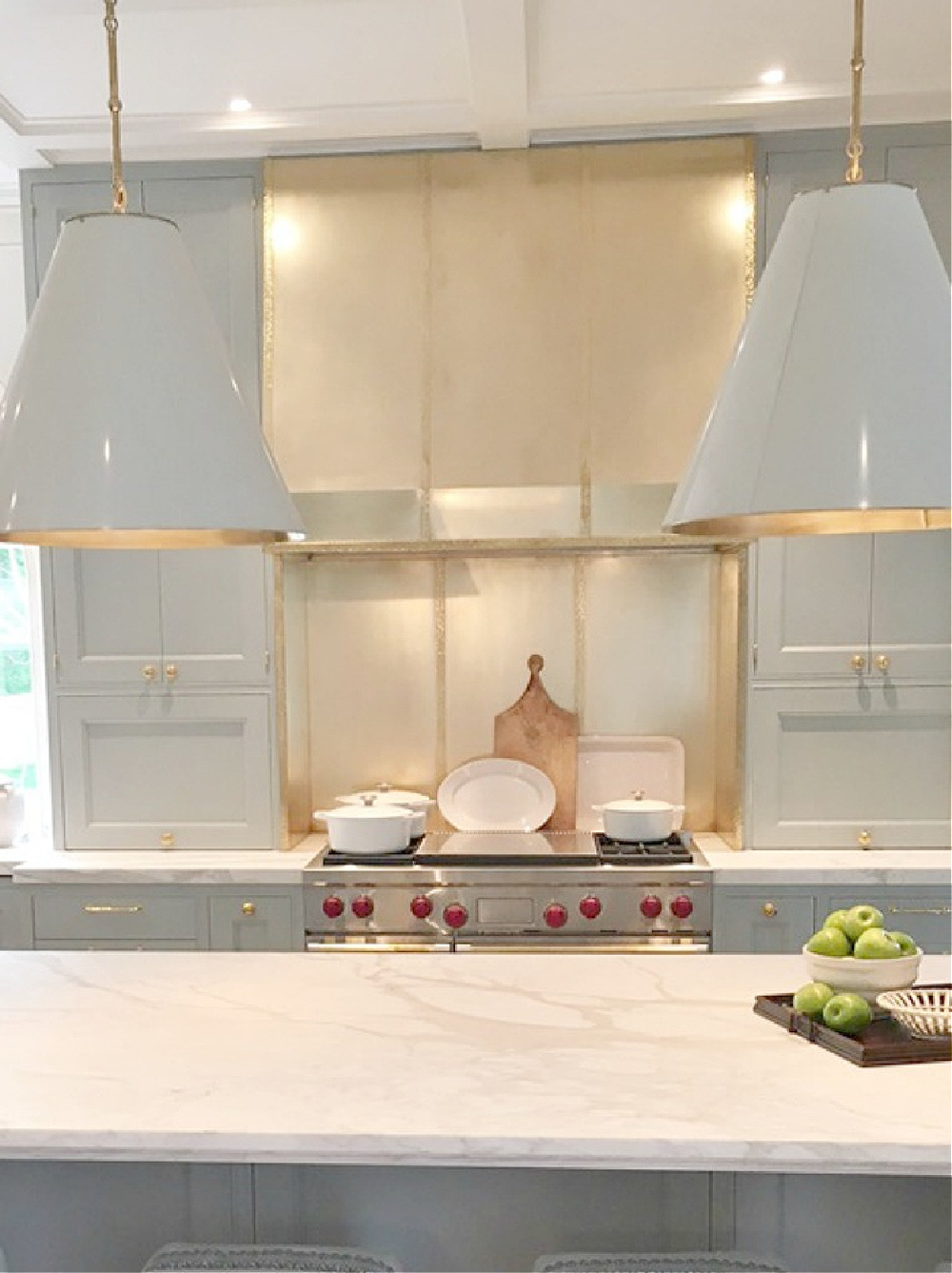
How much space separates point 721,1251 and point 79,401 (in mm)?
1484

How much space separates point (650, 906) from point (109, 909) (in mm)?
1542

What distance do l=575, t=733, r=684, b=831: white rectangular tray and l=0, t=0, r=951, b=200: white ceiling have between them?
1841mm

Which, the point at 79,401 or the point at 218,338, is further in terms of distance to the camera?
the point at 218,338

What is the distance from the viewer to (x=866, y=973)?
1.81 meters

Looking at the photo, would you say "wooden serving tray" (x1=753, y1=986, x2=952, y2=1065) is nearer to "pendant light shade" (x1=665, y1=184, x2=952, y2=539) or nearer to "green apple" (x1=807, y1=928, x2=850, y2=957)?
"green apple" (x1=807, y1=928, x2=850, y2=957)

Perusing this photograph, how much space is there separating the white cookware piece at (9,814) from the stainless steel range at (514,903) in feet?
3.39

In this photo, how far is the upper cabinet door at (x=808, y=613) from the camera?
3.36 meters

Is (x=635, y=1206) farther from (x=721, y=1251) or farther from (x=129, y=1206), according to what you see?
(x=129, y=1206)

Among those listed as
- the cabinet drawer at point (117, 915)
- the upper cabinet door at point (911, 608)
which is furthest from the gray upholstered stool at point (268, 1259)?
the upper cabinet door at point (911, 608)

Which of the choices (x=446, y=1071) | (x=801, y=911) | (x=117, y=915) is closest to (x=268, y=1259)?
(x=446, y=1071)

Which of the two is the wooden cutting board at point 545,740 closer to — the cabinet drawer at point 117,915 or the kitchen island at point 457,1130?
the cabinet drawer at point 117,915

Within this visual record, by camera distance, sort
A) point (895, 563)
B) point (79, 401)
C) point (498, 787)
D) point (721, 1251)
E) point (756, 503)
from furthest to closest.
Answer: point (498, 787) < point (895, 563) < point (721, 1251) < point (79, 401) < point (756, 503)

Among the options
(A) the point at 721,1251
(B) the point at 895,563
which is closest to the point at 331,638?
(B) the point at 895,563

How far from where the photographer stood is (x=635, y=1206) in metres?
1.69
